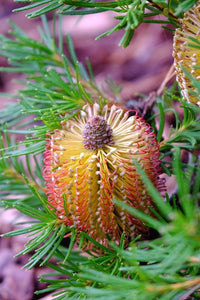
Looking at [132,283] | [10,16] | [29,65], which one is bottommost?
[132,283]

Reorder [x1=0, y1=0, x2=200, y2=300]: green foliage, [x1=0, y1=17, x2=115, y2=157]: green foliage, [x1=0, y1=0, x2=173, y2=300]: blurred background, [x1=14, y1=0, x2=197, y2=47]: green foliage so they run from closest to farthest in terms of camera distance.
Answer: [x1=0, y1=0, x2=200, y2=300]: green foliage < [x1=14, y1=0, x2=197, y2=47]: green foliage < [x1=0, y1=17, x2=115, y2=157]: green foliage < [x1=0, y1=0, x2=173, y2=300]: blurred background

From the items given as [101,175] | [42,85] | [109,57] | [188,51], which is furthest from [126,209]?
[109,57]

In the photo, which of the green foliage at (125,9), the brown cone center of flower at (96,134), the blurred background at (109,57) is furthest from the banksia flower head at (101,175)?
the blurred background at (109,57)

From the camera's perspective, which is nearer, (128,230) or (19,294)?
(128,230)

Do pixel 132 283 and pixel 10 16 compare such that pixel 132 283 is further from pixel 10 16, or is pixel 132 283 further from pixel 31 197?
pixel 10 16

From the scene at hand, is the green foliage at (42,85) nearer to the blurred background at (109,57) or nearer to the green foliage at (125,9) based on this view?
the green foliage at (125,9)

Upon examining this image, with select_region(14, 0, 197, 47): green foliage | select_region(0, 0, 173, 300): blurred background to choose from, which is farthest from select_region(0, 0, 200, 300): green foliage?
select_region(0, 0, 173, 300): blurred background

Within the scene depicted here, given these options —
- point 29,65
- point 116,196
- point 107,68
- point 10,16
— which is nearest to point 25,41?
point 29,65

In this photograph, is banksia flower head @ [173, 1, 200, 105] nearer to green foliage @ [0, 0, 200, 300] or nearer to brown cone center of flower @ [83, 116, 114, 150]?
green foliage @ [0, 0, 200, 300]
